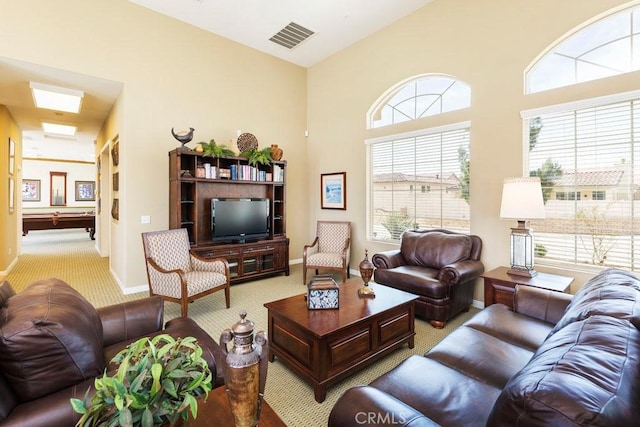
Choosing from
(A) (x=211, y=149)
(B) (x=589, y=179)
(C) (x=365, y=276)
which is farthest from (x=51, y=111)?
(B) (x=589, y=179)

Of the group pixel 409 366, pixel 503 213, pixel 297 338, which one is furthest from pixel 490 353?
pixel 503 213

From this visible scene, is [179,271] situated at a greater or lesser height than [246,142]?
lesser

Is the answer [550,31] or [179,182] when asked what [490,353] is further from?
[179,182]

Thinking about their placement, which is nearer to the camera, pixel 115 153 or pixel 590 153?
pixel 590 153

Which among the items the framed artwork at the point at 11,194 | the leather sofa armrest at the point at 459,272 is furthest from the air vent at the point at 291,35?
the framed artwork at the point at 11,194

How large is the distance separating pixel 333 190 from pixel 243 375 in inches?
198

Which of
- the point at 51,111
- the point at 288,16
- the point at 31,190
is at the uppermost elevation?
the point at 288,16

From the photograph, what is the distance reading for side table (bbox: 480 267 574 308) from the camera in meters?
2.84

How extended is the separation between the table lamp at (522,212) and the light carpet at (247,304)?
903mm

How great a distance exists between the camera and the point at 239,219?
502cm

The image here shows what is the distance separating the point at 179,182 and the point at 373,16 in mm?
3897

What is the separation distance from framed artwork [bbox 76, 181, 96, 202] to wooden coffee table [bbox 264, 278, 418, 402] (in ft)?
46.8

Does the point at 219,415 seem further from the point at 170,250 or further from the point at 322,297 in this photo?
the point at 170,250

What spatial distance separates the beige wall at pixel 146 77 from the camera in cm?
378
